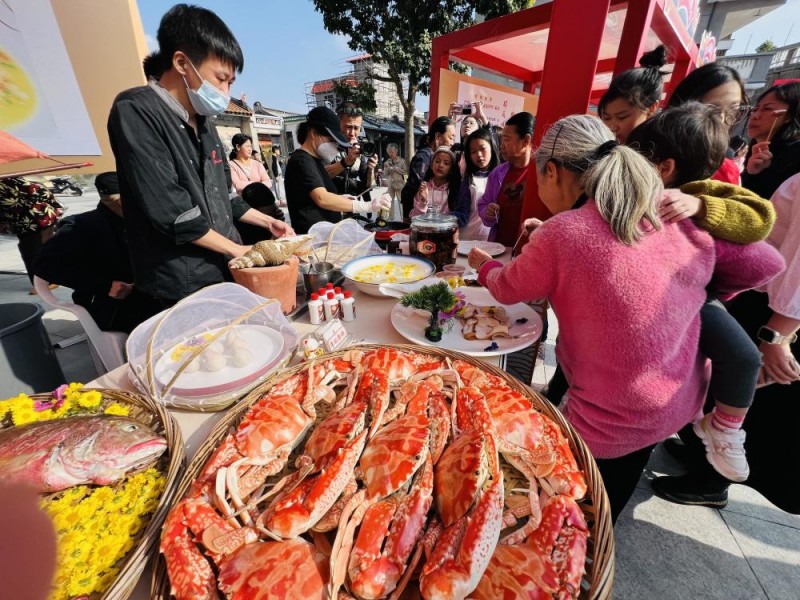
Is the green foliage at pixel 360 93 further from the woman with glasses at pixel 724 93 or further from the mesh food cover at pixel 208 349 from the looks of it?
the mesh food cover at pixel 208 349

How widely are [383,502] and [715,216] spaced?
159 cm

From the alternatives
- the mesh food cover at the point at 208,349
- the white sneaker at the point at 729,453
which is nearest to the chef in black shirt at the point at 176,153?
the mesh food cover at the point at 208,349

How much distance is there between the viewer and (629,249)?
1097 millimetres

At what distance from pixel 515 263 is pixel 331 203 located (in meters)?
2.19

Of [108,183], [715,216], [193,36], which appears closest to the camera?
[715,216]

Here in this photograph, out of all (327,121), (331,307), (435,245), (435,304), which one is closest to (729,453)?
(435,304)

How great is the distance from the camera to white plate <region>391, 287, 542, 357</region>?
146 centimetres

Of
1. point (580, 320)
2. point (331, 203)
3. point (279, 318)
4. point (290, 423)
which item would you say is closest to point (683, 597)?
point (580, 320)

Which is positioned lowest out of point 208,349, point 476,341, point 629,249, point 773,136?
point 476,341

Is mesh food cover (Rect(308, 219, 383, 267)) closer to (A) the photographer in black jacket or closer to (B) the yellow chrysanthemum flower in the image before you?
(A) the photographer in black jacket

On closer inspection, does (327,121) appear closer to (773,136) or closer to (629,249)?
(629,249)

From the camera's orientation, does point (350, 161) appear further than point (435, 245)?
Yes

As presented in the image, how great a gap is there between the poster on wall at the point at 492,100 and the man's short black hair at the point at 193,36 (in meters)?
5.15

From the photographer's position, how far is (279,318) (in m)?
1.52
